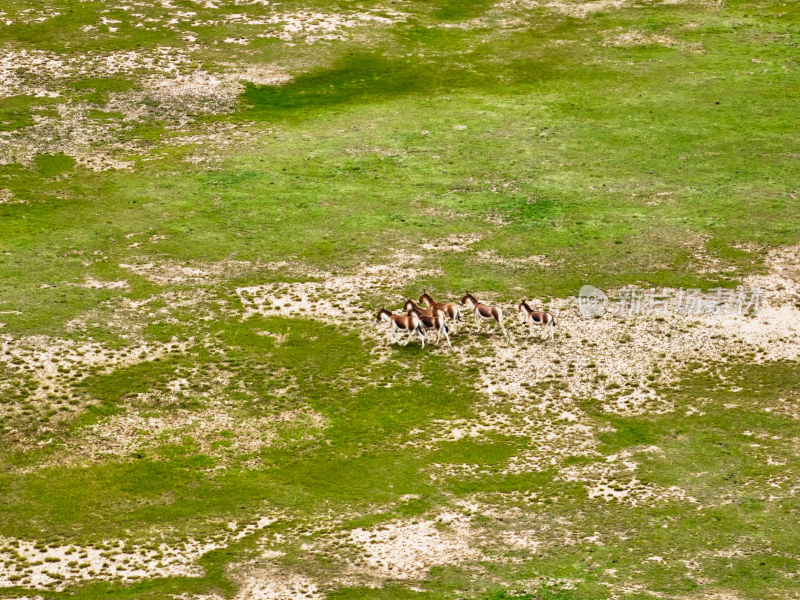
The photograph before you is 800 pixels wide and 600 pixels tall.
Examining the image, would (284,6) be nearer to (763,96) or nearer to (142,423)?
(763,96)

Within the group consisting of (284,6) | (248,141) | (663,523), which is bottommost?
(663,523)

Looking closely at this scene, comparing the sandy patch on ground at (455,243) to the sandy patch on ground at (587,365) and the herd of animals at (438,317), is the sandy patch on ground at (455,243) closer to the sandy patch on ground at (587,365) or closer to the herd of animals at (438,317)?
the sandy patch on ground at (587,365)

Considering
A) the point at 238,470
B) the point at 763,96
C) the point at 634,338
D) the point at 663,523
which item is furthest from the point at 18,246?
the point at 763,96

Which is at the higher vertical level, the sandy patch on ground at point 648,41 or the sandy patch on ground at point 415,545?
the sandy patch on ground at point 648,41
